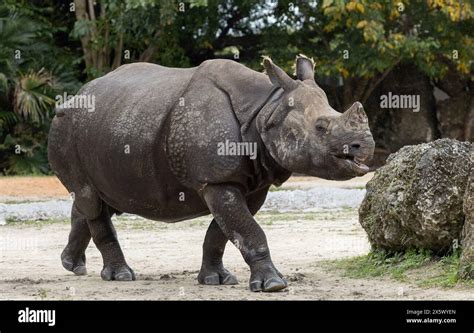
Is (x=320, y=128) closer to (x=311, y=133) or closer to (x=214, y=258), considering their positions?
(x=311, y=133)

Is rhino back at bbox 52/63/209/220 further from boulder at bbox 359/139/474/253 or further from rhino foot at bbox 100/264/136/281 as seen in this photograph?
boulder at bbox 359/139/474/253

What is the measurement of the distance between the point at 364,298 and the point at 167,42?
18.1 meters

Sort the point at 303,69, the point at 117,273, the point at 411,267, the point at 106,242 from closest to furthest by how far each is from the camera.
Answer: the point at 303,69 → the point at 411,267 → the point at 117,273 → the point at 106,242

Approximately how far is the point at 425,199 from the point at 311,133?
5.36 ft

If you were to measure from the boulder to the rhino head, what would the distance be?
1.33m

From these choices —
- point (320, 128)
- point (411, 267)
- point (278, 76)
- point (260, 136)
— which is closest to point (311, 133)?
point (320, 128)

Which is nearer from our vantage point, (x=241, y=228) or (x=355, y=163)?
(x=355, y=163)

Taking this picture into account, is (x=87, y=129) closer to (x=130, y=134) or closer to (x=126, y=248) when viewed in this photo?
(x=130, y=134)

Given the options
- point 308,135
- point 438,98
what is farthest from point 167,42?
point 308,135

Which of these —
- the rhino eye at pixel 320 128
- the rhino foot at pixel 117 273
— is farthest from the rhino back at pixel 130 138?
the rhino eye at pixel 320 128

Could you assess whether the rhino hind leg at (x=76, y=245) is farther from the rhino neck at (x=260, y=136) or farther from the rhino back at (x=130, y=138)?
the rhino neck at (x=260, y=136)

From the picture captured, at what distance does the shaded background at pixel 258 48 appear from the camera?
23.3 meters

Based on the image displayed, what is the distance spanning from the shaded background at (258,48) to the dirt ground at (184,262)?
7.24 meters

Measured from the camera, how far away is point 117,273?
9.87 metres
